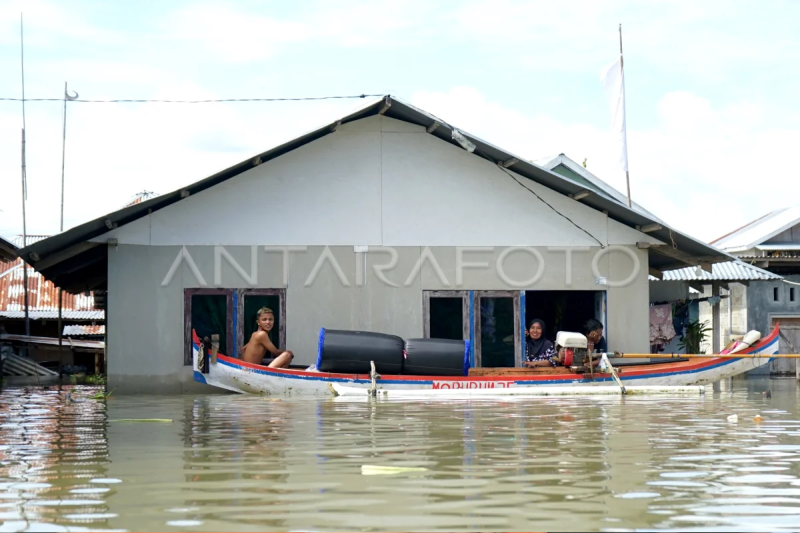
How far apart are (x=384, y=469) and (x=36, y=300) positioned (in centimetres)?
2893

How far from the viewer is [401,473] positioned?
22.0 ft

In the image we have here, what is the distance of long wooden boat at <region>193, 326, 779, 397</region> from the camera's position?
15055mm

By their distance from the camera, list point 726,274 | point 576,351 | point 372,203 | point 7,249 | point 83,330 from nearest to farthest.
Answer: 1. point 576,351
2. point 372,203
3. point 7,249
4. point 726,274
5. point 83,330

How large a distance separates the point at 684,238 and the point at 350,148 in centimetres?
597

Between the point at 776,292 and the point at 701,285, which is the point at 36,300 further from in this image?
the point at 776,292

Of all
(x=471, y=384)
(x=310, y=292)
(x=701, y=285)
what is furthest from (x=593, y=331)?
(x=701, y=285)

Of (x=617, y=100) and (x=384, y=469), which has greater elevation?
(x=617, y=100)

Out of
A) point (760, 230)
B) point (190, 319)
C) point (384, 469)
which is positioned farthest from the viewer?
point (760, 230)

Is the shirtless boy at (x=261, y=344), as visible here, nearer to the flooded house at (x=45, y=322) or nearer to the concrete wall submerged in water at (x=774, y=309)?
the flooded house at (x=45, y=322)

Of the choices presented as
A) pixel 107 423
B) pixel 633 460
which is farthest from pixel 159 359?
pixel 633 460

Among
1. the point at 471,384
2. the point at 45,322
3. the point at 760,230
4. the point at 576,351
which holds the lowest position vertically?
the point at 471,384

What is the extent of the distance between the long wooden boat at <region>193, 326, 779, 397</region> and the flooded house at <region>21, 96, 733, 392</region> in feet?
4.83

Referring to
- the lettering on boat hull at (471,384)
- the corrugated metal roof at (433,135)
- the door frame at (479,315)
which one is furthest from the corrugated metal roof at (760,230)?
the lettering on boat hull at (471,384)

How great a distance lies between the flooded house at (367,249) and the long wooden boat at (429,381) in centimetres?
147
